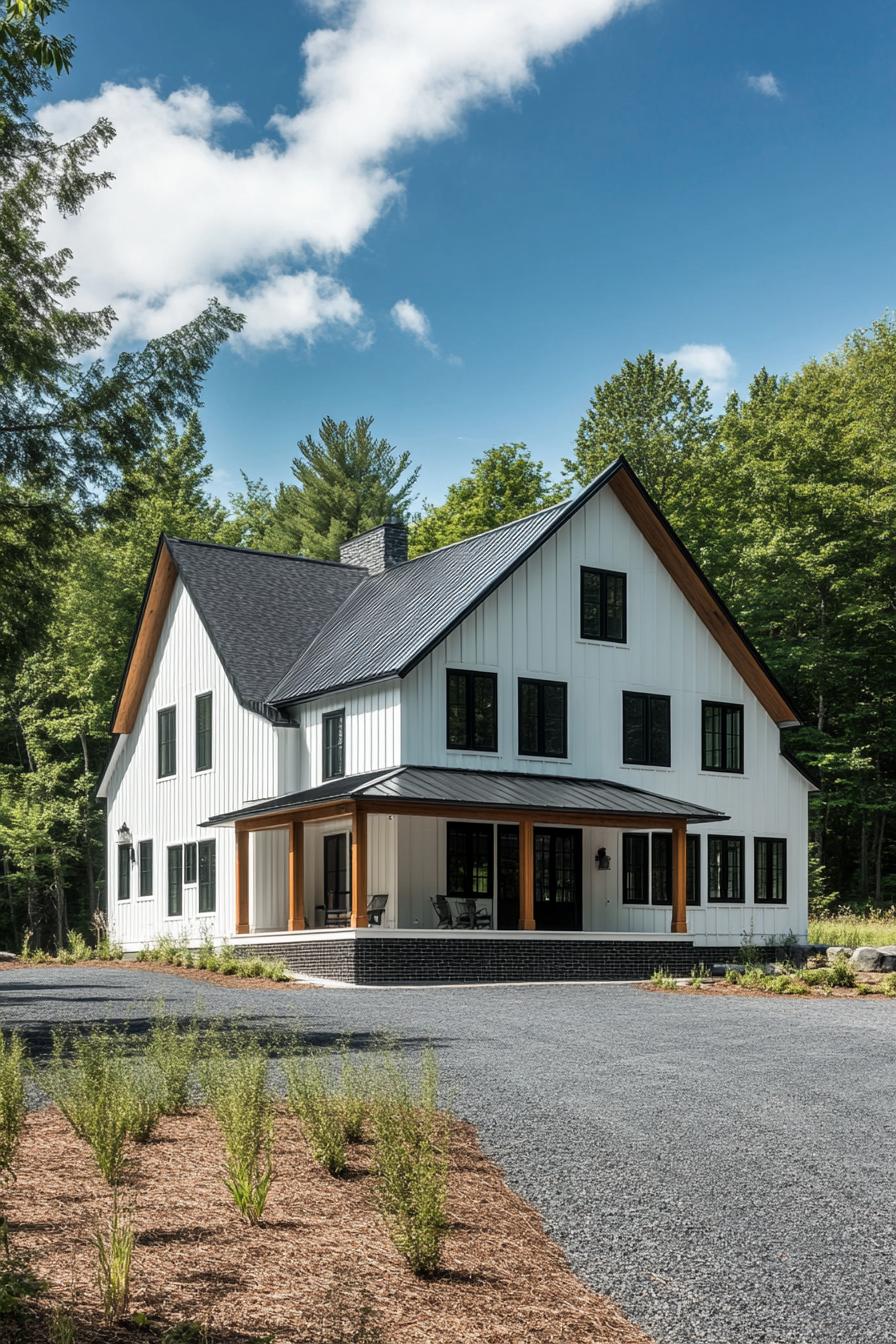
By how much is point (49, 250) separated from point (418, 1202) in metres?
10.6

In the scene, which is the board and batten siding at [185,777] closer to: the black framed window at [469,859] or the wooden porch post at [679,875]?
the black framed window at [469,859]

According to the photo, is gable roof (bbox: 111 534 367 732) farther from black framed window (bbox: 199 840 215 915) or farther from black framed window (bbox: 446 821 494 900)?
black framed window (bbox: 446 821 494 900)

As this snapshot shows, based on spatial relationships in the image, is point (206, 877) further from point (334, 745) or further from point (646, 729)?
point (646, 729)

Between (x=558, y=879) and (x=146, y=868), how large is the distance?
1020 cm

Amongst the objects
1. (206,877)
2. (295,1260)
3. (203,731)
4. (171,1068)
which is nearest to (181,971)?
(206,877)

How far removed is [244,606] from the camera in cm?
3009

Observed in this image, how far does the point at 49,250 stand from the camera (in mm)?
13664

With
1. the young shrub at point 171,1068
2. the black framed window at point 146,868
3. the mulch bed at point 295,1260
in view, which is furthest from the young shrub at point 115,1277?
the black framed window at point 146,868

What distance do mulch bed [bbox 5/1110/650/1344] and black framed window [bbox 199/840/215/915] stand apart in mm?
20816

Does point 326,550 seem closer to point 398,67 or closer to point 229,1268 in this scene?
point 398,67

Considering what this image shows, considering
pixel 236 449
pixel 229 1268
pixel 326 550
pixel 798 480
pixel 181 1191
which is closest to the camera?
pixel 229 1268

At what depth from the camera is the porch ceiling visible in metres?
22.1

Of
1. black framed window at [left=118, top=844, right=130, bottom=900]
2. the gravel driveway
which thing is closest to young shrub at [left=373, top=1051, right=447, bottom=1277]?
the gravel driveway

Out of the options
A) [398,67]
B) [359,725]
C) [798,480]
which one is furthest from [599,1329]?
[798,480]
